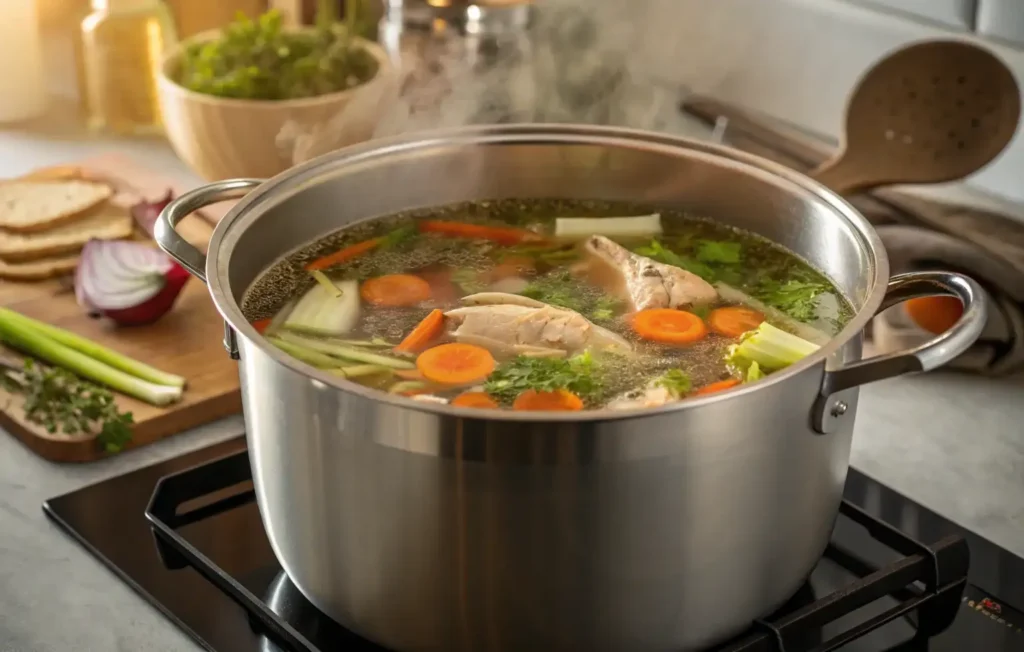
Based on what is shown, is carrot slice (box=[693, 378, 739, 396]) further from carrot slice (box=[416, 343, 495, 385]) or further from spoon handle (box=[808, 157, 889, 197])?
spoon handle (box=[808, 157, 889, 197])

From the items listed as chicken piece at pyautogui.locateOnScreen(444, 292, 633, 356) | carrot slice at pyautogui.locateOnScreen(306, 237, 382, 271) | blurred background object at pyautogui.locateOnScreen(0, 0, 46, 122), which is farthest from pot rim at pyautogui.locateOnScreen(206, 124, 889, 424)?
blurred background object at pyautogui.locateOnScreen(0, 0, 46, 122)

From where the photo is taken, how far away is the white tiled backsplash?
182 cm

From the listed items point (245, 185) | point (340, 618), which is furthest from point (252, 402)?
point (245, 185)

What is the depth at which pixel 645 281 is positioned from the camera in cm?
133

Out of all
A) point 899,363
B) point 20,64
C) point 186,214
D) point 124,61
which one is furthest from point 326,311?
point 20,64

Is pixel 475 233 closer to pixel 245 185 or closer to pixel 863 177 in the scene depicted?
pixel 245 185

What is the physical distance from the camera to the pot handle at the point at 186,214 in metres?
1.14

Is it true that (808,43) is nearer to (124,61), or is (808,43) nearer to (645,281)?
(645,281)

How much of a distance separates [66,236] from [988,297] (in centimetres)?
125

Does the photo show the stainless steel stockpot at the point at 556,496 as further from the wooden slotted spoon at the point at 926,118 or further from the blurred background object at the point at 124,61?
the blurred background object at the point at 124,61

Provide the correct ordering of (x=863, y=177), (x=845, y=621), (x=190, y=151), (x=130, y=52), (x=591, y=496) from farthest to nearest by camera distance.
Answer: (x=130, y=52)
(x=190, y=151)
(x=863, y=177)
(x=845, y=621)
(x=591, y=496)

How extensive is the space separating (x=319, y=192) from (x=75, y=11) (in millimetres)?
1579

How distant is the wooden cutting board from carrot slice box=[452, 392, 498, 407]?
0.46 m

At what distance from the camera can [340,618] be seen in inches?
42.0
